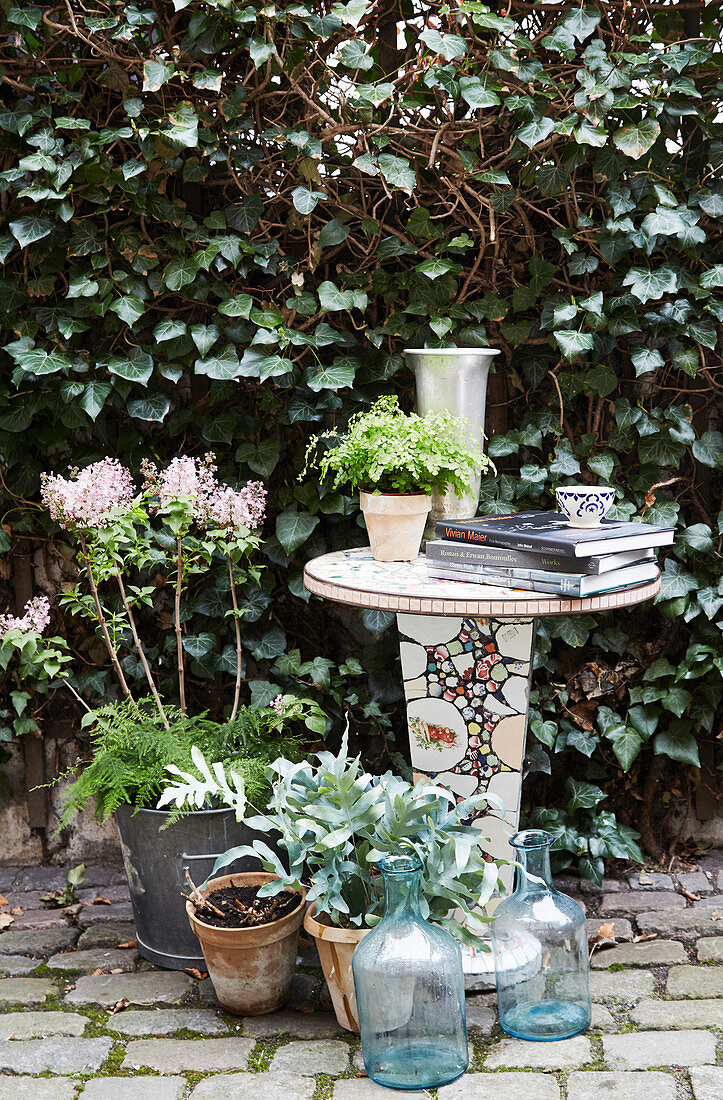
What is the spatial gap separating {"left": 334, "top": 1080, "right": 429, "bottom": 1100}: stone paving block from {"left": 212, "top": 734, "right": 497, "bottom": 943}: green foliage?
0.29 metres

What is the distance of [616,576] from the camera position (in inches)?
84.0

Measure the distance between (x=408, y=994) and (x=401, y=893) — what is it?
194 millimetres

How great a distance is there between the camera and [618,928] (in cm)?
260

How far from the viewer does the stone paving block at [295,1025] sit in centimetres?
217

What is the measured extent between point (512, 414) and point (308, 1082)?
5.76ft

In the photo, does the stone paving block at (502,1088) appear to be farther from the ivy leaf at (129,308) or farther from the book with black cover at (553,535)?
the ivy leaf at (129,308)

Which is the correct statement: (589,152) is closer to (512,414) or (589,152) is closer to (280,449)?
(512,414)

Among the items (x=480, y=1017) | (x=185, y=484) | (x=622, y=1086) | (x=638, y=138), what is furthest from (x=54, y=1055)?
(x=638, y=138)

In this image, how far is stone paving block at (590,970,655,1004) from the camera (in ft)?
7.45

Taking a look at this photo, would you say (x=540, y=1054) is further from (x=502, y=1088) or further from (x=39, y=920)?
(x=39, y=920)

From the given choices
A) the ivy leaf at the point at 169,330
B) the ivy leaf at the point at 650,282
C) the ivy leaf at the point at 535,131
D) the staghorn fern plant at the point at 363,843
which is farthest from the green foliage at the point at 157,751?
the ivy leaf at the point at 535,131

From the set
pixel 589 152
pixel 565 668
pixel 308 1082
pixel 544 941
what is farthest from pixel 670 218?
pixel 308 1082

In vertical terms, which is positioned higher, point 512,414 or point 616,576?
point 512,414

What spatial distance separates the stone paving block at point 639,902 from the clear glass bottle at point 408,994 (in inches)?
32.5
